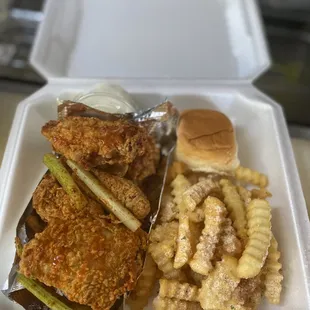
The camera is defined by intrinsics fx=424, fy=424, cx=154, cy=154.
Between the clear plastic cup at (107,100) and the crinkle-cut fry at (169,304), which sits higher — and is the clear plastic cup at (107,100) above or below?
above

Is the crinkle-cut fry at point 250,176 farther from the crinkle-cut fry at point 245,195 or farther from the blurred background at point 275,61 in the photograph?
the blurred background at point 275,61

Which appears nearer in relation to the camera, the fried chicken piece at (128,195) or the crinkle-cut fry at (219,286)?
the crinkle-cut fry at (219,286)

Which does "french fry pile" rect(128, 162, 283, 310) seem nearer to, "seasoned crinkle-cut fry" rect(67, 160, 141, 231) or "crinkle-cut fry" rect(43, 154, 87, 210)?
"seasoned crinkle-cut fry" rect(67, 160, 141, 231)

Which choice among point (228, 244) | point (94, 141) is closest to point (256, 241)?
point (228, 244)

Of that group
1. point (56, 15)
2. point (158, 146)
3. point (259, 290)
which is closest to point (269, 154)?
point (158, 146)

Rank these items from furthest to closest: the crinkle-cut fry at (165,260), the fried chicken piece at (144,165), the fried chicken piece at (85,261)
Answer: the fried chicken piece at (144,165) → the crinkle-cut fry at (165,260) → the fried chicken piece at (85,261)

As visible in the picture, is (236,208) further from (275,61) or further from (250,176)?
(275,61)

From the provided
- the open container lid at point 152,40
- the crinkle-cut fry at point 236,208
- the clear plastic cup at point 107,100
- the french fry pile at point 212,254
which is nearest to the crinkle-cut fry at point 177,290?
the french fry pile at point 212,254

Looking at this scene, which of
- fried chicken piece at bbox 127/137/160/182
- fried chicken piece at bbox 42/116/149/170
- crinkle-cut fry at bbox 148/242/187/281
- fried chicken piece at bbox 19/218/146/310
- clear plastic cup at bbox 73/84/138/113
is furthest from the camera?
clear plastic cup at bbox 73/84/138/113

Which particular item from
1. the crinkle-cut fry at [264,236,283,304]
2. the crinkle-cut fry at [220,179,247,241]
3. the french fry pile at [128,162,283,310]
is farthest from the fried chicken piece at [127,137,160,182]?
the crinkle-cut fry at [264,236,283,304]
